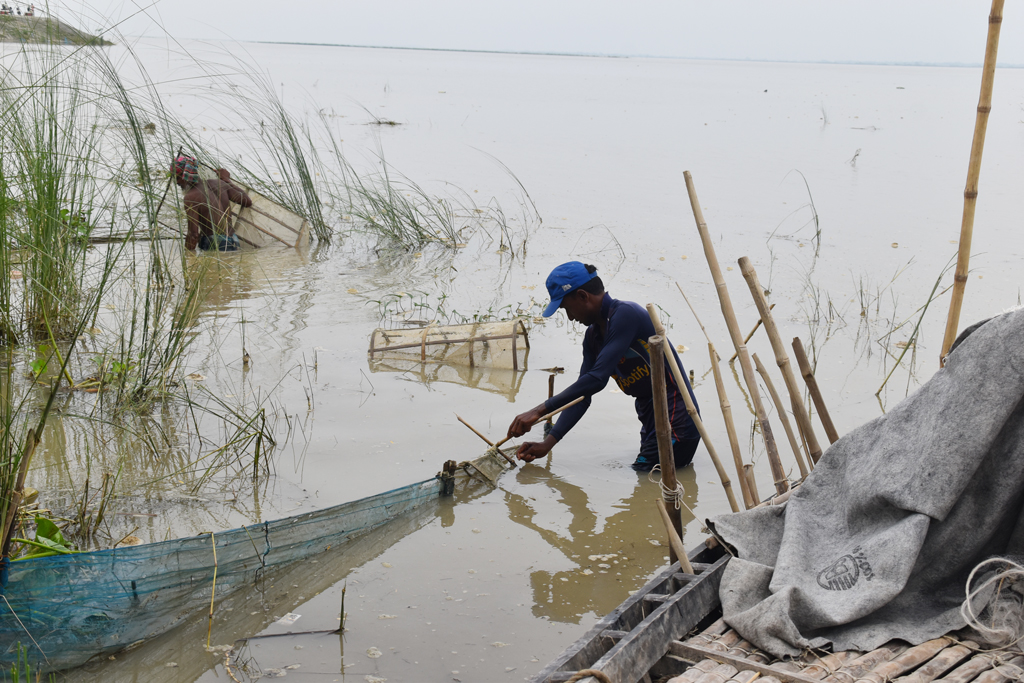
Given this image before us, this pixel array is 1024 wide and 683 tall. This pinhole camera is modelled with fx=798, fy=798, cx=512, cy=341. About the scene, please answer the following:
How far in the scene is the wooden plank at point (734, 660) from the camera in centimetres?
182

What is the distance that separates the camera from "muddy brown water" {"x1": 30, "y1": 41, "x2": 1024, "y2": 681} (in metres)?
2.81

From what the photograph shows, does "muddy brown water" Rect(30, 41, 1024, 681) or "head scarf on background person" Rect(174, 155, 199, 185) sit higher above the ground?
"head scarf on background person" Rect(174, 155, 199, 185)

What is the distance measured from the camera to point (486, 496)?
3848mm

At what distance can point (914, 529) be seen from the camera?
6.42 feet

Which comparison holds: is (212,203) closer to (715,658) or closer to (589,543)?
(589,543)

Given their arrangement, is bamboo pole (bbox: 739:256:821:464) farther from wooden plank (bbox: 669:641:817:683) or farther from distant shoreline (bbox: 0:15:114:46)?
distant shoreline (bbox: 0:15:114:46)

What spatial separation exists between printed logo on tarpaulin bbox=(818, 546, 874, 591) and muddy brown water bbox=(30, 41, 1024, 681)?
3.44 ft

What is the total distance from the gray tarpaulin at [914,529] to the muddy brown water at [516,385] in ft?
3.24

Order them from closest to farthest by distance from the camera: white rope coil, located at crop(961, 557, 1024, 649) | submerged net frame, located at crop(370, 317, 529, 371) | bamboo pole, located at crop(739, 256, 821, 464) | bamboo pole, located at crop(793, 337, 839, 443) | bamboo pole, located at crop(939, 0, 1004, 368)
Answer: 1. white rope coil, located at crop(961, 557, 1024, 649)
2. bamboo pole, located at crop(939, 0, 1004, 368)
3. bamboo pole, located at crop(739, 256, 821, 464)
4. bamboo pole, located at crop(793, 337, 839, 443)
5. submerged net frame, located at crop(370, 317, 529, 371)

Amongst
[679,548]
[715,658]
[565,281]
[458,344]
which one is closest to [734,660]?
[715,658]

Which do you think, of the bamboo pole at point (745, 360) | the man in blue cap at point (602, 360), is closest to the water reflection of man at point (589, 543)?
the man in blue cap at point (602, 360)

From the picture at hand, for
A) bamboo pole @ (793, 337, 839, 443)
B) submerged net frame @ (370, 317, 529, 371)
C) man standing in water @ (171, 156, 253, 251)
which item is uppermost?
man standing in water @ (171, 156, 253, 251)

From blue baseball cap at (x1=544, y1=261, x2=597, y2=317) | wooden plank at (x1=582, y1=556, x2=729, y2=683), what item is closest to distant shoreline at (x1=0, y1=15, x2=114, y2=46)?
blue baseball cap at (x1=544, y1=261, x2=597, y2=317)

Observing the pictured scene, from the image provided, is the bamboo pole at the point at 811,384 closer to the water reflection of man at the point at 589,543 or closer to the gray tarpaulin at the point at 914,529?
the gray tarpaulin at the point at 914,529
